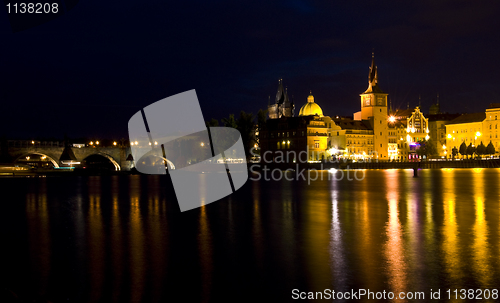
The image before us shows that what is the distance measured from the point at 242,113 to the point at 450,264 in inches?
3270

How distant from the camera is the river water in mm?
8891

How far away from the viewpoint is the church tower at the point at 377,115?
121125 millimetres

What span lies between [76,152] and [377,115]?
234ft

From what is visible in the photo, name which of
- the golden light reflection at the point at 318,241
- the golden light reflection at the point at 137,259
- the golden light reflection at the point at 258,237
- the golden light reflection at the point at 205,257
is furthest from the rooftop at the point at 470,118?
the golden light reflection at the point at 137,259

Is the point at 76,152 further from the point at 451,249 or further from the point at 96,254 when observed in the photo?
the point at 451,249

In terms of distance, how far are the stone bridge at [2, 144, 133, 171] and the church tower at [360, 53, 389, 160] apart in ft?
196

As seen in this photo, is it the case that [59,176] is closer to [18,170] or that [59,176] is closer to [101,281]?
[18,170]

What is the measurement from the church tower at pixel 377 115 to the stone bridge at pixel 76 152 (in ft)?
196

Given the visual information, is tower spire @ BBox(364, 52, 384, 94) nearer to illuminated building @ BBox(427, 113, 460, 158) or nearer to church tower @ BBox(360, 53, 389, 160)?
church tower @ BBox(360, 53, 389, 160)

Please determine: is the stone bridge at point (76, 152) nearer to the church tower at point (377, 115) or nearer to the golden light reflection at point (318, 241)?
the church tower at point (377, 115)

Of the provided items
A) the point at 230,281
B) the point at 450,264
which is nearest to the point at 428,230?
the point at 450,264

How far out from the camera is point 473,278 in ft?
30.4

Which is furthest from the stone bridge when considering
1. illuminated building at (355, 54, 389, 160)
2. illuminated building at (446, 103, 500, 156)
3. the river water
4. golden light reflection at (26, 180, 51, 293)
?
illuminated building at (446, 103, 500, 156)

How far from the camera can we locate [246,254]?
39.1ft
